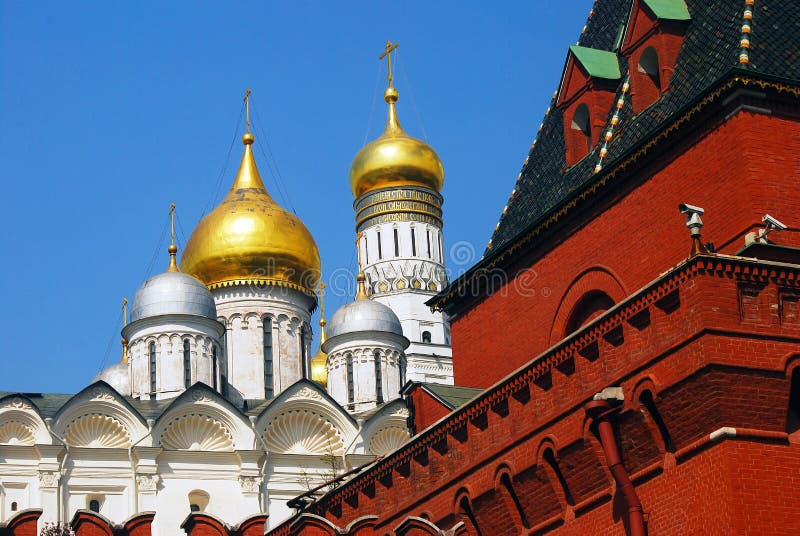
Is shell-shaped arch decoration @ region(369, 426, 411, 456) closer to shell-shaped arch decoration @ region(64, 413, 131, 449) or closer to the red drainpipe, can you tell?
shell-shaped arch decoration @ region(64, 413, 131, 449)

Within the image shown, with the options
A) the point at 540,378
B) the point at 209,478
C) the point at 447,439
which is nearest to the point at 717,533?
the point at 540,378

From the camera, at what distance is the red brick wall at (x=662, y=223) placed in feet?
64.3

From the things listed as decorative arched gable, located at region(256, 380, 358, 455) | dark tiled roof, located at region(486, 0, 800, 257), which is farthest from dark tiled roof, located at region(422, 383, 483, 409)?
decorative arched gable, located at region(256, 380, 358, 455)

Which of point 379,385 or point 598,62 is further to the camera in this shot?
point 379,385

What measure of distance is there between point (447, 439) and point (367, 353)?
1058 inches

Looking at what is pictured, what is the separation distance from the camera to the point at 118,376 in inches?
1914

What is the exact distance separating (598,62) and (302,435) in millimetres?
21396

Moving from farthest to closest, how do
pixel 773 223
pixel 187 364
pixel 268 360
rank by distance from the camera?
pixel 268 360, pixel 187 364, pixel 773 223

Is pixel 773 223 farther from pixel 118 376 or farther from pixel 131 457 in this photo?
pixel 118 376

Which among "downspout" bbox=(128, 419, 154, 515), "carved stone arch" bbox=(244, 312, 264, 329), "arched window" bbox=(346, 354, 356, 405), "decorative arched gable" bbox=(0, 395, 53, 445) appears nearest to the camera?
"decorative arched gable" bbox=(0, 395, 53, 445)

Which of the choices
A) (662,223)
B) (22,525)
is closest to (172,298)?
(22,525)

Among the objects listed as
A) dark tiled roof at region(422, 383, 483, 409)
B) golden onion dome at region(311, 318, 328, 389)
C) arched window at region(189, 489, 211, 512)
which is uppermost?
golden onion dome at region(311, 318, 328, 389)

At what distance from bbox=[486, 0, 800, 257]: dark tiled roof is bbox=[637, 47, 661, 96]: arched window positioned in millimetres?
339

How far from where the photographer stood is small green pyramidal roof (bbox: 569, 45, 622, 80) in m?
23.5
